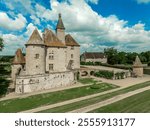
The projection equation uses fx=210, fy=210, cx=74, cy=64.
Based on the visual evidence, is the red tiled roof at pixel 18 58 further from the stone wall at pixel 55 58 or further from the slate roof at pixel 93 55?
the slate roof at pixel 93 55

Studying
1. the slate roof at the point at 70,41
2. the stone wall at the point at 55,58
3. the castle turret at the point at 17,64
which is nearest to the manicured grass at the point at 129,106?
the stone wall at the point at 55,58

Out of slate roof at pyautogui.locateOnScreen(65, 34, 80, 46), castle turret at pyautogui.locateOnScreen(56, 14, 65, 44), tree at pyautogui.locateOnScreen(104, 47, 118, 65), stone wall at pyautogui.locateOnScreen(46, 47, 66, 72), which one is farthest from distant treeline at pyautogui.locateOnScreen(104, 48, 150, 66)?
stone wall at pyautogui.locateOnScreen(46, 47, 66, 72)

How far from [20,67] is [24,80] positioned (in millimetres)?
11186

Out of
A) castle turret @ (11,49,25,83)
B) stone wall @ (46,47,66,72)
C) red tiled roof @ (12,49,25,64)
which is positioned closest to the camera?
stone wall @ (46,47,66,72)

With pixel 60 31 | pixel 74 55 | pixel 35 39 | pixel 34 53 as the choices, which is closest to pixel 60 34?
pixel 60 31

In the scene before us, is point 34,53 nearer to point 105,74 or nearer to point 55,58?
point 55,58

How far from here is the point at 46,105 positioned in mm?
26562

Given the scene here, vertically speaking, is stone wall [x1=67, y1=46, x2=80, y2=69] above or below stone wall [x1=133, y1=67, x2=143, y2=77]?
above

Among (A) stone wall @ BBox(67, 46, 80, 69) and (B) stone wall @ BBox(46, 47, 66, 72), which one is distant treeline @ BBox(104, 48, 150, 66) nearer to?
(A) stone wall @ BBox(67, 46, 80, 69)

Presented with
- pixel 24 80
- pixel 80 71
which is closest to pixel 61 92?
pixel 24 80

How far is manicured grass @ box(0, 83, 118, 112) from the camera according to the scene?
25.7 meters

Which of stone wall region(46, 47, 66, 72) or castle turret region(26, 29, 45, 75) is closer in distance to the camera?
castle turret region(26, 29, 45, 75)

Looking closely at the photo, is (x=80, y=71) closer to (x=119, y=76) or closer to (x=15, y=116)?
(x=119, y=76)

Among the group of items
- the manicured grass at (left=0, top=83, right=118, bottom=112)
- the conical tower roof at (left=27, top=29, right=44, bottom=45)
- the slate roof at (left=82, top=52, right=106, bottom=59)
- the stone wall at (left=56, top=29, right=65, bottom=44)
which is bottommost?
the manicured grass at (left=0, top=83, right=118, bottom=112)
